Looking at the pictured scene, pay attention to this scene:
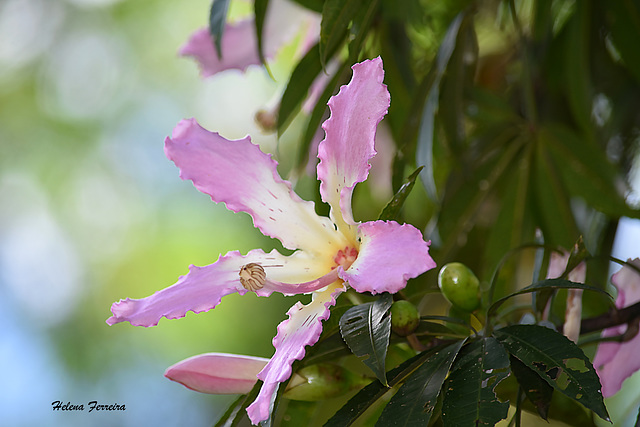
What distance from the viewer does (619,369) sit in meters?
0.58

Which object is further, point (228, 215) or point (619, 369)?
point (228, 215)

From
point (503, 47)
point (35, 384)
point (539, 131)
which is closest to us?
point (539, 131)

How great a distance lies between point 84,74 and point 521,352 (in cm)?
305

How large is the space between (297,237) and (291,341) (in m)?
0.11

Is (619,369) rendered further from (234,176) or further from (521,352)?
(234,176)

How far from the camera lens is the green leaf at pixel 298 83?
27.1 inches

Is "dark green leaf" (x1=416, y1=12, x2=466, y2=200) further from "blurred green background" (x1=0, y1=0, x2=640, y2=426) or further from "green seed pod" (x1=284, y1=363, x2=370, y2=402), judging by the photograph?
"blurred green background" (x1=0, y1=0, x2=640, y2=426)

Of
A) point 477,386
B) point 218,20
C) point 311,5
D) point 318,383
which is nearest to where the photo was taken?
point 477,386

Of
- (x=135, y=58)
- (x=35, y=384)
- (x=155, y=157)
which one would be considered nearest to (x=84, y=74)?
(x=135, y=58)

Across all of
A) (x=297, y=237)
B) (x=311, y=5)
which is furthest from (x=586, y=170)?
(x=297, y=237)

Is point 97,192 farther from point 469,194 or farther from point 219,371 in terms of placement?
point 219,371

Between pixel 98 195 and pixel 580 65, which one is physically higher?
pixel 580 65

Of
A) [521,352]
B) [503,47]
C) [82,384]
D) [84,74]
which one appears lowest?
[82,384]

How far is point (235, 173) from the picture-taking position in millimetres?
488
